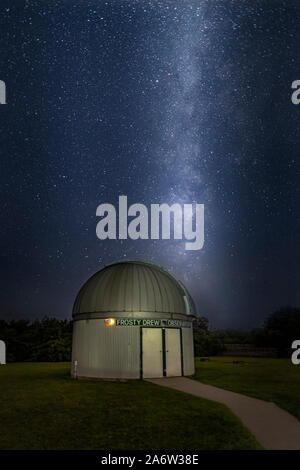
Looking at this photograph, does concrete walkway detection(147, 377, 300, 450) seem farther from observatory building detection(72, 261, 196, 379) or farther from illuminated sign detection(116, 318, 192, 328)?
illuminated sign detection(116, 318, 192, 328)

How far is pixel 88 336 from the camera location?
1925 centimetres

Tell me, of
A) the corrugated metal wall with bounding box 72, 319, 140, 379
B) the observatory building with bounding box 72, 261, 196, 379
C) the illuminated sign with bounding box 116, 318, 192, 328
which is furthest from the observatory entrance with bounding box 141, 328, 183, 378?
the corrugated metal wall with bounding box 72, 319, 140, 379

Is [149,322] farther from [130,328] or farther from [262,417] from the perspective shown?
[262,417]

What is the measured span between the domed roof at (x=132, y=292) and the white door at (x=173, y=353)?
107 centimetres

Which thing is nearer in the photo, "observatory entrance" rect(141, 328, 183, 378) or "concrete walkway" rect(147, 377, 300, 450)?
"concrete walkway" rect(147, 377, 300, 450)

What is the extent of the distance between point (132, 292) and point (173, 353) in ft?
11.5

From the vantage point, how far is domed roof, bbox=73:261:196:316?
19.0 m

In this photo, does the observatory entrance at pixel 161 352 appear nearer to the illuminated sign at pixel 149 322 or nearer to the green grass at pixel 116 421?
the illuminated sign at pixel 149 322

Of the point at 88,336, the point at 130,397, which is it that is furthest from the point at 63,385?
the point at 130,397

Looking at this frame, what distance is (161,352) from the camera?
1905 centimetres

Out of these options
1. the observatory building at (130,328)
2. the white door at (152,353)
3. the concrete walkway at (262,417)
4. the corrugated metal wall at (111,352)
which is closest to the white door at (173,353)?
the observatory building at (130,328)

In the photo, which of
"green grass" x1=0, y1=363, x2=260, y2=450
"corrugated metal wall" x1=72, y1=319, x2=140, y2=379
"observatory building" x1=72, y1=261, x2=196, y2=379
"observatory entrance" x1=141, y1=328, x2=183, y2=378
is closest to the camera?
"green grass" x1=0, y1=363, x2=260, y2=450

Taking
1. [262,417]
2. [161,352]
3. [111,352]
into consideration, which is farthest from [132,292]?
[262,417]
